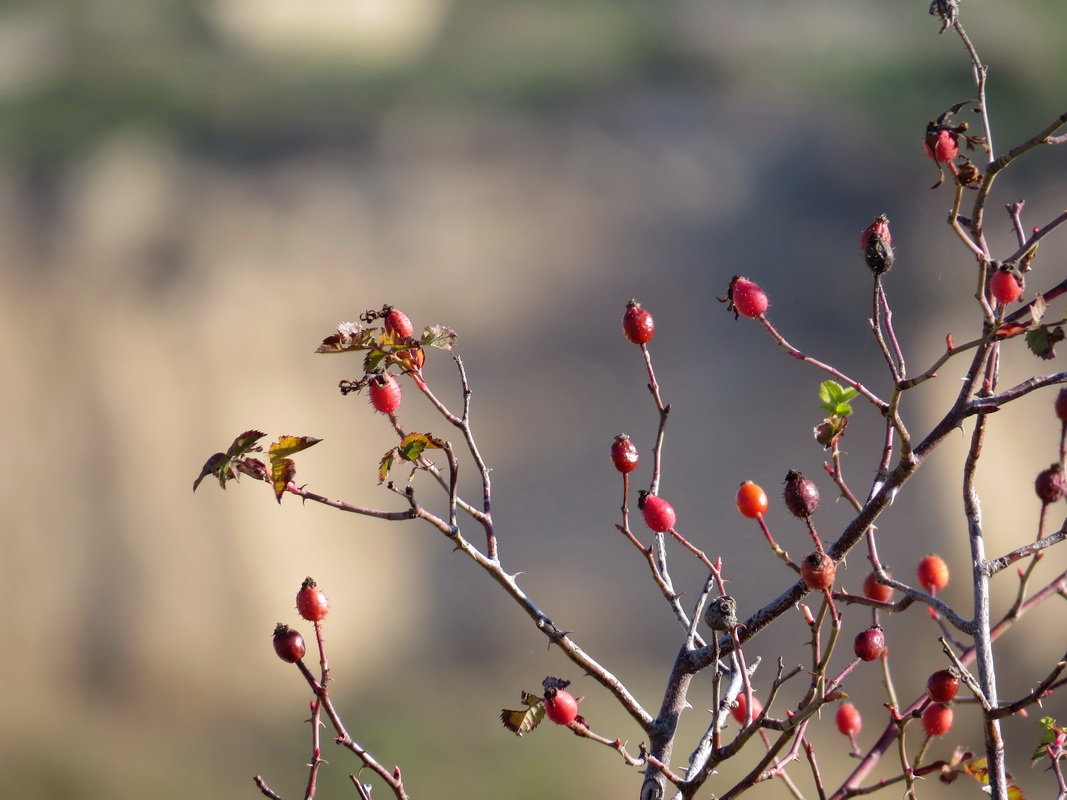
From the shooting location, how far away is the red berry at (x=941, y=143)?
1.69ft

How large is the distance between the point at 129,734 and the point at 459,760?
0.57 meters

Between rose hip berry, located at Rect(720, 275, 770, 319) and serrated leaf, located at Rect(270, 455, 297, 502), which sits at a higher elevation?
rose hip berry, located at Rect(720, 275, 770, 319)

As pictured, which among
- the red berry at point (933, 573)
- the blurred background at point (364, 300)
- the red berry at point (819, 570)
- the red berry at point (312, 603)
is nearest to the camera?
the red berry at point (819, 570)

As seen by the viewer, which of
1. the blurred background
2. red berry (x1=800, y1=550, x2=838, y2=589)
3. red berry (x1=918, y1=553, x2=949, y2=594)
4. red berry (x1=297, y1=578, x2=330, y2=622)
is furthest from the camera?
the blurred background

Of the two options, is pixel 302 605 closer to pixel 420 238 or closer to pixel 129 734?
pixel 129 734

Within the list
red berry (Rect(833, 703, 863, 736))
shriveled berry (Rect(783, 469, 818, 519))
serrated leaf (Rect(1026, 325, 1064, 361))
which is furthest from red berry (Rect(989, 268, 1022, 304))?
red berry (Rect(833, 703, 863, 736))

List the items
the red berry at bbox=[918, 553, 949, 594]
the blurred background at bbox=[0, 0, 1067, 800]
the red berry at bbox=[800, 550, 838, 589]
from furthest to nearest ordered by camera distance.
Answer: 1. the blurred background at bbox=[0, 0, 1067, 800]
2. the red berry at bbox=[918, 553, 949, 594]
3. the red berry at bbox=[800, 550, 838, 589]

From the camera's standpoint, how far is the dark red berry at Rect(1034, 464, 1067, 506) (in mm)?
526

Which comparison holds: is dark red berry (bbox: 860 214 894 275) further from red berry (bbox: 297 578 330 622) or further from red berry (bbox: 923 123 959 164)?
red berry (bbox: 297 578 330 622)

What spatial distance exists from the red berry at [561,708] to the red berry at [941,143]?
0.34 metres

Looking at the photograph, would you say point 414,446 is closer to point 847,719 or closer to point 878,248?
point 878,248

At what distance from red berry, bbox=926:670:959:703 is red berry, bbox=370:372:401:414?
0.32 metres

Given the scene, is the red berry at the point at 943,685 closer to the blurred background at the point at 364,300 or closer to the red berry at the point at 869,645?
the red berry at the point at 869,645

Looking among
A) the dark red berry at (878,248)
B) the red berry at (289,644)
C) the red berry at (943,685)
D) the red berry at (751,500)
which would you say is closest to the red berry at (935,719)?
the red berry at (943,685)
